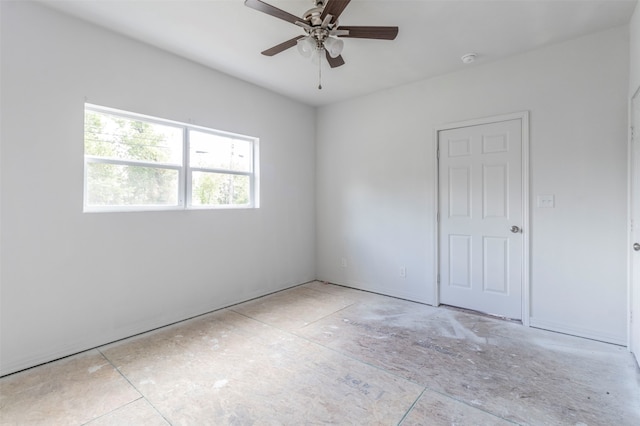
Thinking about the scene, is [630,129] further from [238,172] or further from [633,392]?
[238,172]

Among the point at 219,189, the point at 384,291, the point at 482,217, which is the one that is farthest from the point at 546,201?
the point at 219,189

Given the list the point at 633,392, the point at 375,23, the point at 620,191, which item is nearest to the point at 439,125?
the point at 375,23

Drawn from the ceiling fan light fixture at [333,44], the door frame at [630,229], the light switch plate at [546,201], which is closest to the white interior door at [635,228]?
the door frame at [630,229]

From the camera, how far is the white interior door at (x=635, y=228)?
7.36ft

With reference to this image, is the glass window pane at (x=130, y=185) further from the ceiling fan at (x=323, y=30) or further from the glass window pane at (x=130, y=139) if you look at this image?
the ceiling fan at (x=323, y=30)

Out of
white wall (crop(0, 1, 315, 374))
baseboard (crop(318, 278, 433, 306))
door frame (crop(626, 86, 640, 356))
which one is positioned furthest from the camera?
baseboard (crop(318, 278, 433, 306))

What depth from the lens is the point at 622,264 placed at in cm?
254

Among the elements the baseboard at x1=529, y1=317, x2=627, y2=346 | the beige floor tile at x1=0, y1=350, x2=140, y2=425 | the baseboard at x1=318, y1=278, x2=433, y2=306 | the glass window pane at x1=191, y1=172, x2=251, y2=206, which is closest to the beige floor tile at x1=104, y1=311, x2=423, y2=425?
the beige floor tile at x1=0, y1=350, x2=140, y2=425

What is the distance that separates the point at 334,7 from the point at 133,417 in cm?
276

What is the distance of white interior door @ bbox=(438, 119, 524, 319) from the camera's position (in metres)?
3.05

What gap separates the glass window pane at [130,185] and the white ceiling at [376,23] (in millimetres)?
1223

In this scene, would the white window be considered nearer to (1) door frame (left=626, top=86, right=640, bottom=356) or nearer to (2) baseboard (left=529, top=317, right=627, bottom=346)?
(2) baseboard (left=529, top=317, right=627, bottom=346)

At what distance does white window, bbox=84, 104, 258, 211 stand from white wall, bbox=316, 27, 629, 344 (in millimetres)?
1885

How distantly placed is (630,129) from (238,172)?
384 cm
